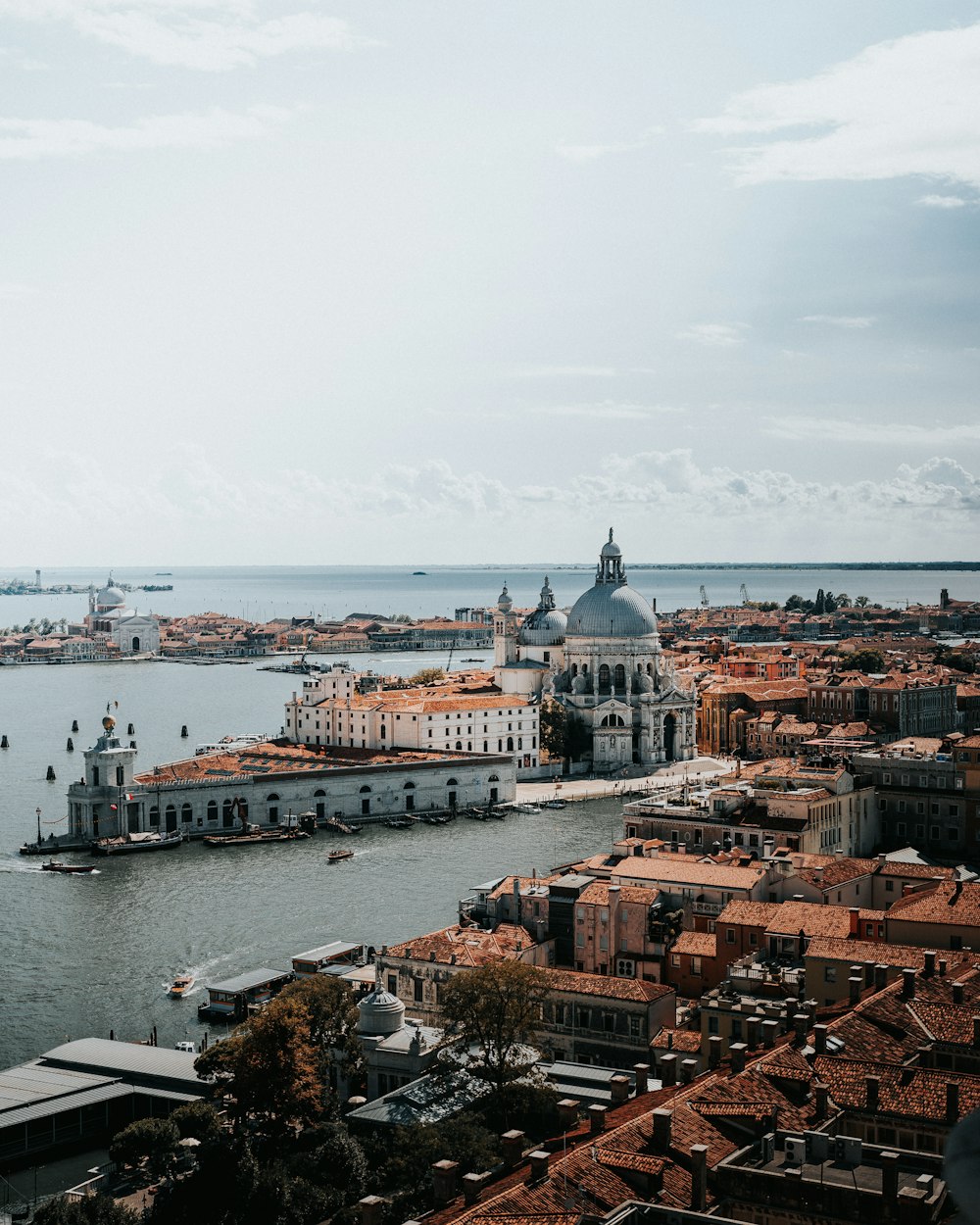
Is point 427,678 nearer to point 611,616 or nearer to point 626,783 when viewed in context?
point 611,616

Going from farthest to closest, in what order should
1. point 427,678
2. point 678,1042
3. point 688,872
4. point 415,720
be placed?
1. point 427,678
2. point 415,720
3. point 688,872
4. point 678,1042

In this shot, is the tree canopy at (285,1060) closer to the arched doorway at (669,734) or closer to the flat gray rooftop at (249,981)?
the flat gray rooftop at (249,981)

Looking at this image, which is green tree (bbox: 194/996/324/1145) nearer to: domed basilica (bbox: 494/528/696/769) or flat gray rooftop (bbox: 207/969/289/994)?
flat gray rooftop (bbox: 207/969/289/994)

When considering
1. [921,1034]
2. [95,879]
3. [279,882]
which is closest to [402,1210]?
[921,1034]

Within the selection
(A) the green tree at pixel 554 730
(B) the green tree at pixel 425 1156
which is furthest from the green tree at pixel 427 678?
(B) the green tree at pixel 425 1156

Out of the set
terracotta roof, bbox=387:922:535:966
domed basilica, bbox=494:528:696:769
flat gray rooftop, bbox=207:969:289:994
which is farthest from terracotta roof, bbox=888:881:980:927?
domed basilica, bbox=494:528:696:769

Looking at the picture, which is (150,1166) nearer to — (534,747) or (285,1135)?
(285,1135)

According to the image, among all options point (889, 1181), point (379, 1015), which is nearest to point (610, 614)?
point (379, 1015)
